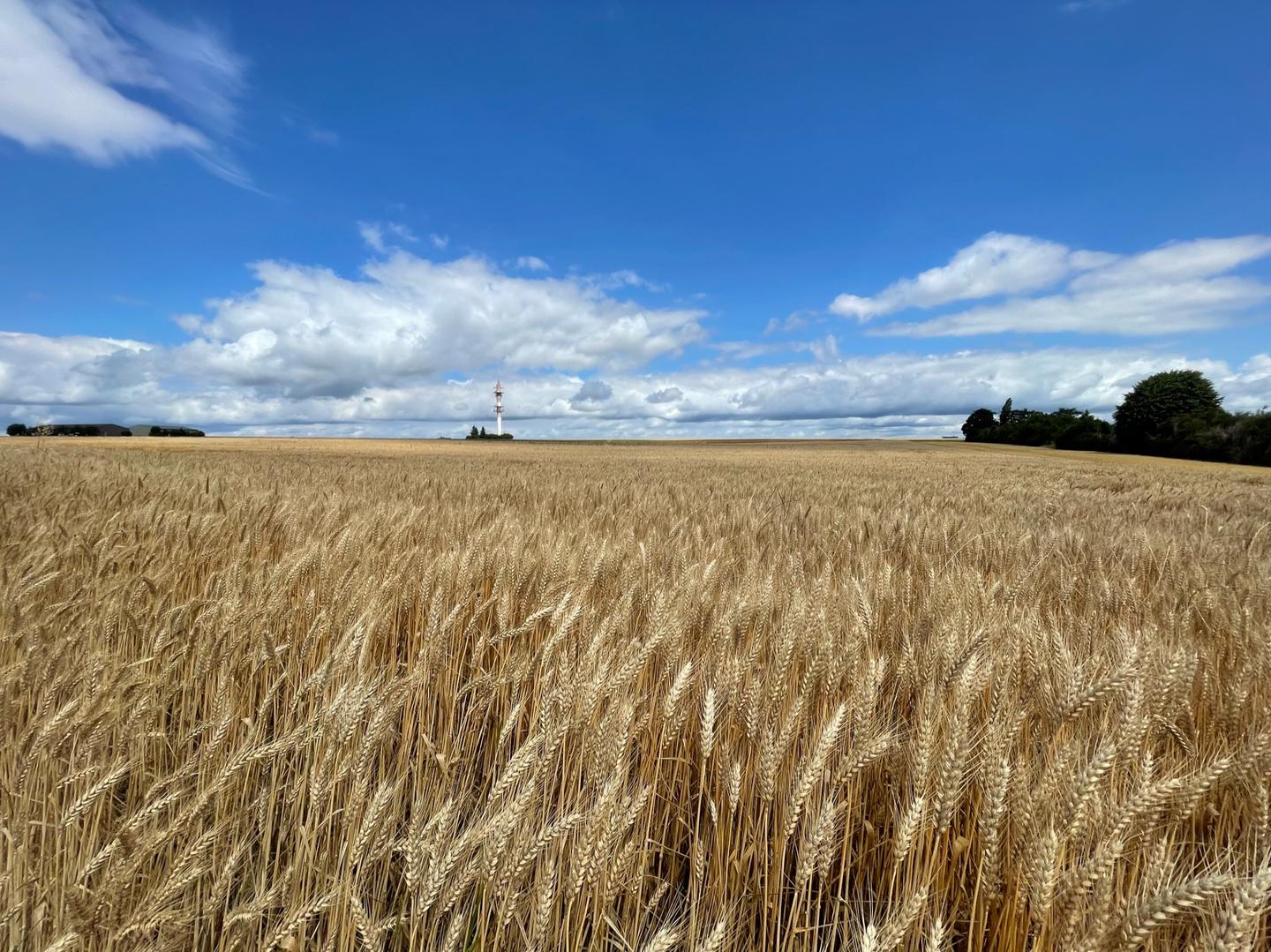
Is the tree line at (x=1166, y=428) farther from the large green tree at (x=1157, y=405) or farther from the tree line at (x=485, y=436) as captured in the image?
the tree line at (x=485, y=436)

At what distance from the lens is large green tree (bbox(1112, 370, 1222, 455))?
53791 mm

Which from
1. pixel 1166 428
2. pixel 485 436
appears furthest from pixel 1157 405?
pixel 485 436

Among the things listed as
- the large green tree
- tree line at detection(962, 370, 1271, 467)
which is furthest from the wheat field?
the large green tree

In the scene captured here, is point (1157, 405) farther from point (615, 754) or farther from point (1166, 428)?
point (615, 754)

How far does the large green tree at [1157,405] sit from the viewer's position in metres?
53.8

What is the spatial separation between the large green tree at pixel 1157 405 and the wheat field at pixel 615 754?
65.1 meters

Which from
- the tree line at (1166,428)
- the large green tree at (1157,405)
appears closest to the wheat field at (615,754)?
the tree line at (1166,428)

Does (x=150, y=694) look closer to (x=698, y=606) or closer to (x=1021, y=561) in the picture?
(x=698, y=606)

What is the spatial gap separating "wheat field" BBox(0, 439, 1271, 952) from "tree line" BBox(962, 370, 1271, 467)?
2013 inches

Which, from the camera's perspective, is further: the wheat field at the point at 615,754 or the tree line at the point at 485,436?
the tree line at the point at 485,436

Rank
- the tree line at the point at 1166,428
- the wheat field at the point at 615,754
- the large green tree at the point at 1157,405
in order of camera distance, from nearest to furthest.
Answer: the wheat field at the point at 615,754, the tree line at the point at 1166,428, the large green tree at the point at 1157,405

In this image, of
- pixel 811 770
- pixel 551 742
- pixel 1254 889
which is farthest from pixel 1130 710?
pixel 551 742

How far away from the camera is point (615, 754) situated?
1.17 metres

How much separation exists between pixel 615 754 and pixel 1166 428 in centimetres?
6829
